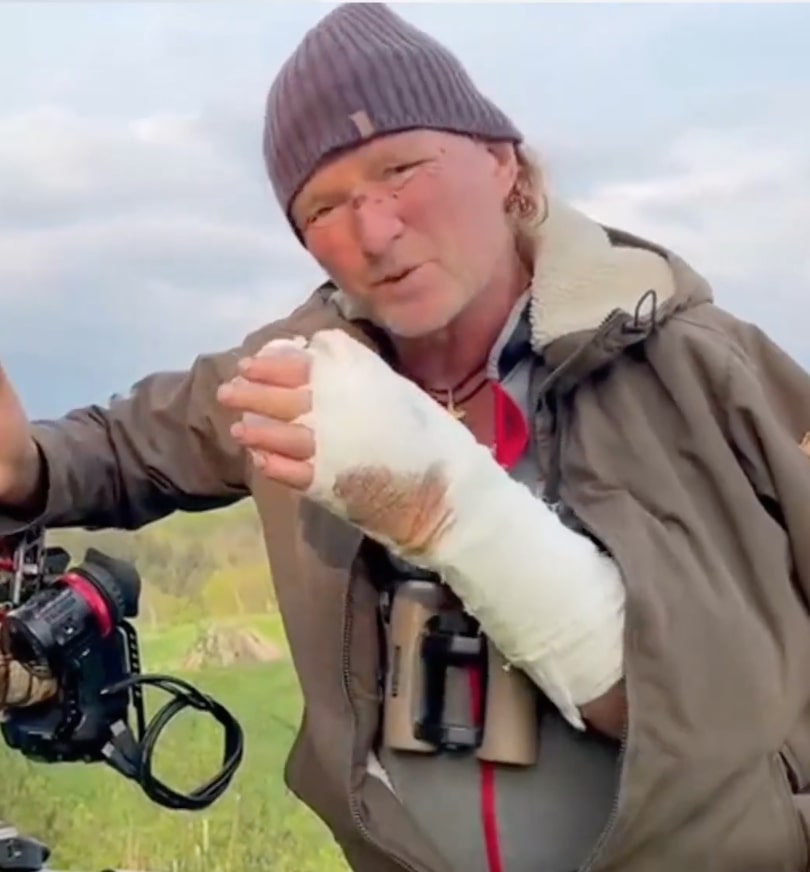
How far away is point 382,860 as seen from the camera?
94 centimetres

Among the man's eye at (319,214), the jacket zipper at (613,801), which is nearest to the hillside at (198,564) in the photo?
the man's eye at (319,214)

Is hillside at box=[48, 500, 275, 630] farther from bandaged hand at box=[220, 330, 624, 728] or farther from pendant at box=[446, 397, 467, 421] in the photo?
bandaged hand at box=[220, 330, 624, 728]

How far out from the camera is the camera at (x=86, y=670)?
932 mm

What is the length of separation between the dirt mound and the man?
29 cm

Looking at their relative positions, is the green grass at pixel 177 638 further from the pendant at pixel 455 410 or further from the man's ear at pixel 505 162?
the man's ear at pixel 505 162

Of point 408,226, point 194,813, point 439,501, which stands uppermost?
point 408,226

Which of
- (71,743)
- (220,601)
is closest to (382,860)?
(71,743)

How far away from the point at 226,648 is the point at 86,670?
0.38 metres

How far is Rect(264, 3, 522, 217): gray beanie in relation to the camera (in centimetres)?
93

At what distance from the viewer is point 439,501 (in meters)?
0.77

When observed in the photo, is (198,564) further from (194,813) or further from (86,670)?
(86,670)

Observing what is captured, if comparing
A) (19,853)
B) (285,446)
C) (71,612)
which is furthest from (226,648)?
(285,446)

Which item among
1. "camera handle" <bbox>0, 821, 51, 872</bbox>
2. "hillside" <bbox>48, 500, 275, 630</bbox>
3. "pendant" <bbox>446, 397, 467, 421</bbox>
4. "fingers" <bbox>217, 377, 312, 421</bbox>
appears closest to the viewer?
"fingers" <bbox>217, 377, 312, 421</bbox>

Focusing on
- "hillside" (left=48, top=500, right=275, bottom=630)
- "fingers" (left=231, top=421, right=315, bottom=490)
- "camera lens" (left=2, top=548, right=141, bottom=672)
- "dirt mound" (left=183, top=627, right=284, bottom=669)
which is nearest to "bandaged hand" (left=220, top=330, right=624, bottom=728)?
"fingers" (left=231, top=421, right=315, bottom=490)
